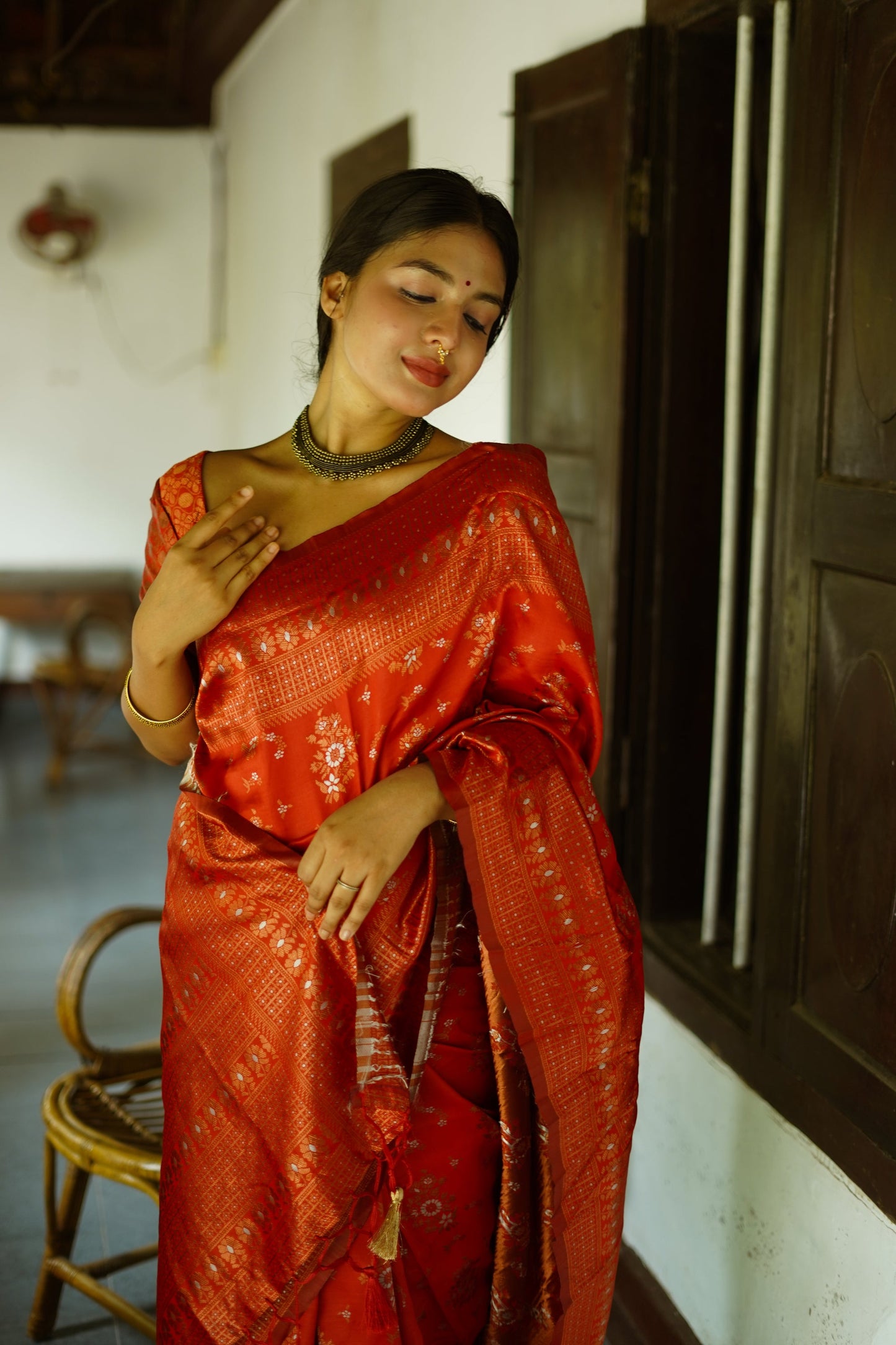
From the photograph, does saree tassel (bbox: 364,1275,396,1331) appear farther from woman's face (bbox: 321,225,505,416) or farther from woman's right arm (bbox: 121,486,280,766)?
woman's face (bbox: 321,225,505,416)

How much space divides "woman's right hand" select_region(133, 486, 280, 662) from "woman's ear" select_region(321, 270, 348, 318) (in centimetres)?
22

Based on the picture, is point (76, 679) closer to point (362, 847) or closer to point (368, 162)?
point (368, 162)

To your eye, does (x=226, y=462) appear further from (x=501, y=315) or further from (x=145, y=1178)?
(x=145, y=1178)

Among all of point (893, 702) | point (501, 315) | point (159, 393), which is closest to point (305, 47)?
point (159, 393)

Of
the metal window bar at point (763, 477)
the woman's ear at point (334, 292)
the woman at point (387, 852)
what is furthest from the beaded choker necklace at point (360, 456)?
the metal window bar at point (763, 477)

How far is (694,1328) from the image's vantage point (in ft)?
6.57

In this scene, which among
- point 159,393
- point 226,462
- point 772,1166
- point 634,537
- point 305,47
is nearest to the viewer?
point 226,462

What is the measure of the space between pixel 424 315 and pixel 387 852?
521 millimetres

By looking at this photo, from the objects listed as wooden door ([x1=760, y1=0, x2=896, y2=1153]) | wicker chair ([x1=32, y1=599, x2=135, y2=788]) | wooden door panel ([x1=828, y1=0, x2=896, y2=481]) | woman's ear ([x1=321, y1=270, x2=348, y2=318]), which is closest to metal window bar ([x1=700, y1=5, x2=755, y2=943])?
wooden door ([x1=760, y1=0, x2=896, y2=1153])

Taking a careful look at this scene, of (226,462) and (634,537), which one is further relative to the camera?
(634,537)

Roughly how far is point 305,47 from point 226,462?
3595 millimetres

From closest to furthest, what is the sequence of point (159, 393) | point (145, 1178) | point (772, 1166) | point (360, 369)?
point (360, 369), point (772, 1166), point (145, 1178), point (159, 393)

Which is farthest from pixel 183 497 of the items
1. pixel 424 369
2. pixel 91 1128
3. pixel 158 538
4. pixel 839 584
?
pixel 91 1128

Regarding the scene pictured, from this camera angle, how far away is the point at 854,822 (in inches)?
60.6
